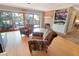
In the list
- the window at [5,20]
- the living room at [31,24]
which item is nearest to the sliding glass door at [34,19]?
the living room at [31,24]

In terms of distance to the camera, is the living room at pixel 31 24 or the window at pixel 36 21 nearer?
the living room at pixel 31 24

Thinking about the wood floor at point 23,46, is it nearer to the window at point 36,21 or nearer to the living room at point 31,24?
the living room at point 31,24

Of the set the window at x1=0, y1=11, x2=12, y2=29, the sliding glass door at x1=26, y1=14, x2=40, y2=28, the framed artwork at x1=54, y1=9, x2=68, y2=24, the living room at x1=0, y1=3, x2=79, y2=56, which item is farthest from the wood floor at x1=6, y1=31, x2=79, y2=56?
the framed artwork at x1=54, y1=9, x2=68, y2=24

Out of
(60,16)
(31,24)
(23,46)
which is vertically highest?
(60,16)

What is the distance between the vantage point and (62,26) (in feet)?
5.57

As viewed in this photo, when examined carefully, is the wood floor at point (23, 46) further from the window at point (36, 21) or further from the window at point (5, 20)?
the window at point (36, 21)

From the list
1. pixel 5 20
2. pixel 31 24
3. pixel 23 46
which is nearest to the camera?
pixel 5 20

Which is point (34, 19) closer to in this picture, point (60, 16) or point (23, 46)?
point (60, 16)

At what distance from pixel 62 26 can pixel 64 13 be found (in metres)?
0.20

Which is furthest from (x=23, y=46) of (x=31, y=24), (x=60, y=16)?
(x=60, y=16)

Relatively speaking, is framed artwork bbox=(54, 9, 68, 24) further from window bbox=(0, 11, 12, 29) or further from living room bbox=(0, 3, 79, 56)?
window bbox=(0, 11, 12, 29)

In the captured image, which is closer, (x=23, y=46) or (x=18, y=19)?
(x=18, y=19)

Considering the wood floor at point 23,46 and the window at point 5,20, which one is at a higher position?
the window at point 5,20

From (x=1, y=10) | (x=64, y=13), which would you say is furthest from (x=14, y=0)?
(x=64, y=13)
